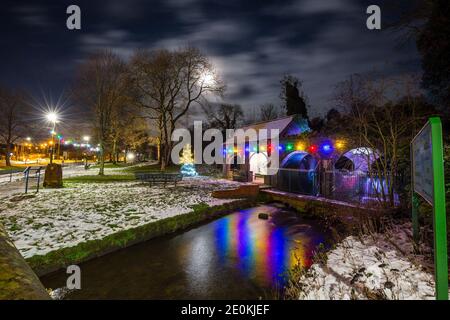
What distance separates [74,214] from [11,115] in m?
31.4

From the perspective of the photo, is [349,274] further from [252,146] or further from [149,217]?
[252,146]

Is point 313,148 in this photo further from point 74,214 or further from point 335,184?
point 74,214

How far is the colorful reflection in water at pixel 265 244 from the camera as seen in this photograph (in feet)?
18.5

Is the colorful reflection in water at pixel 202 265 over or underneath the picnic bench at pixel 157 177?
underneath

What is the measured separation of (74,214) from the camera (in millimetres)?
8461

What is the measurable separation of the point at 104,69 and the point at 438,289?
25483 mm

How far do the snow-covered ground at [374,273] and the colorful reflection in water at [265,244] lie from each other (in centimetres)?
93

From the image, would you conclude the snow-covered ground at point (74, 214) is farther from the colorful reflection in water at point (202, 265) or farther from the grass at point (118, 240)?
the colorful reflection in water at point (202, 265)

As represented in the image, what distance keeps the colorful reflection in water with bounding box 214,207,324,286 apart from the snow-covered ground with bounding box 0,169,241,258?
2425 mm

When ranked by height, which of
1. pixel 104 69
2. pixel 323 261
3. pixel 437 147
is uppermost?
pixel 104 69

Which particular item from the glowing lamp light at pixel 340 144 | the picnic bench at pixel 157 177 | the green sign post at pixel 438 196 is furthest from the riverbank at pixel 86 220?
the green sign post at pixel 438 196

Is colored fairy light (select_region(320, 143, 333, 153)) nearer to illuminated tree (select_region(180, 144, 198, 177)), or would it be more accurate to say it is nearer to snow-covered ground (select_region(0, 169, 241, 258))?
snow-covered ground (select_region(0, 169, 241, 258))

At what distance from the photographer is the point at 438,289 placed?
2.43 m
